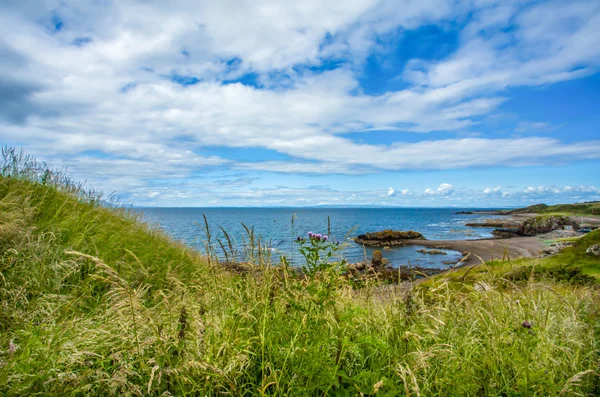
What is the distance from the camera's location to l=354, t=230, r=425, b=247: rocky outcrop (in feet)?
168

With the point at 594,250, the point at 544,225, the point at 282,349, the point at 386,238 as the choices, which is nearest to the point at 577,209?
the point at 544,225

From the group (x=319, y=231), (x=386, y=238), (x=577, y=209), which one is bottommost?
(x=386, y=238)

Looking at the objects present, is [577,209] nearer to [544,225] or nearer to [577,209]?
[577,209]

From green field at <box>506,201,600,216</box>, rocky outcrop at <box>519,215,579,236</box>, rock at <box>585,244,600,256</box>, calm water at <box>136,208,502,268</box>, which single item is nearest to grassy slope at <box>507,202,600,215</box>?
green field at <box>506,201,600,216</box>

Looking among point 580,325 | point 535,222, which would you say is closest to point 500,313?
point 580,325

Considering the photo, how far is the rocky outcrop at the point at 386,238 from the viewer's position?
51125 millimetres

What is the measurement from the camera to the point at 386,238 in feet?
180

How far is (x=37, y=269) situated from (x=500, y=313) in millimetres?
6986

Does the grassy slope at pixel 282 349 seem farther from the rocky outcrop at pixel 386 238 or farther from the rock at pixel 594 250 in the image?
the rocky outcrop at pixel 386 238

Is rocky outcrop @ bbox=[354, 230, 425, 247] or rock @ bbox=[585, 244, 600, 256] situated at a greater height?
rock @ bbox=[585, 244, 600, 256]

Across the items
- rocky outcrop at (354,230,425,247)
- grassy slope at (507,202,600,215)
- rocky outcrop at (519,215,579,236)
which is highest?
grassy slope at (507,202,600,215)

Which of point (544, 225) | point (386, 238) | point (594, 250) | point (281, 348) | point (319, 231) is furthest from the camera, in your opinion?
point (319, 231)

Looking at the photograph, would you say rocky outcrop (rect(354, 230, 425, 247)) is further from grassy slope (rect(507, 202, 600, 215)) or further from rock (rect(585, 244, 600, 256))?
grassy slope (rect(507, 202, 600, 215))

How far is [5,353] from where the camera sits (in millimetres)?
2930
